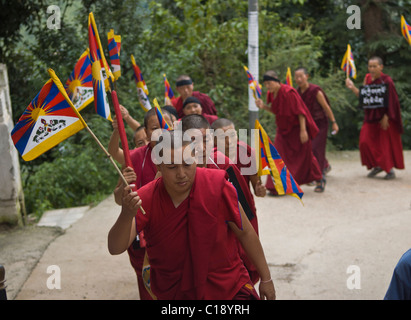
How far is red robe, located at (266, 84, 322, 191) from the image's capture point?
26.8 ft

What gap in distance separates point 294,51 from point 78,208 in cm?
570

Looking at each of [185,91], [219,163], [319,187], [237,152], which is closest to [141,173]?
[219,163]

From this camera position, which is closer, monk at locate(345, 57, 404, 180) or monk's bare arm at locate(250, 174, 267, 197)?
monk's bare arm at locate(250, 174, 267, 197)

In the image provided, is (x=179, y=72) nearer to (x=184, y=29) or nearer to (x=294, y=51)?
(x=184, y=29)

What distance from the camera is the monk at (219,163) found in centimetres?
379

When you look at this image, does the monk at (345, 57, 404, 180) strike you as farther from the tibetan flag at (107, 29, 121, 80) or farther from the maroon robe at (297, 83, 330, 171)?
the tibetan flag at (107, 29, 121, 80)

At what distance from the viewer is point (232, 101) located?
1172 centimetres

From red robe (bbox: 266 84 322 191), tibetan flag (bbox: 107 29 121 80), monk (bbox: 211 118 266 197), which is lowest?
red robe (bbox: 266 84 322 191)

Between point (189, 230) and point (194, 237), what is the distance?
0.04 metres

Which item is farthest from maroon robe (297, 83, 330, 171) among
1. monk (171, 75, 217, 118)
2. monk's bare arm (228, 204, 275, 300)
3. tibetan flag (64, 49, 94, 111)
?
monk's bare arm (228, 204, 275, 300)

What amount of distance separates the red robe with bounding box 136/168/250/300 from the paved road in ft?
6.34

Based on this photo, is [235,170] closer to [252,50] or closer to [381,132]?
[252,50]

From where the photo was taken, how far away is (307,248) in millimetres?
5957

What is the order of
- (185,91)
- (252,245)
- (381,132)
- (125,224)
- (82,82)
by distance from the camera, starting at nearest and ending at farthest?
(125,224), (252,245), (82,82), (185,91), (381,132)
